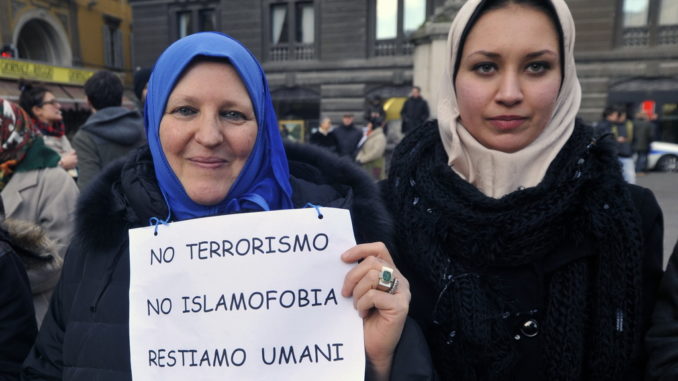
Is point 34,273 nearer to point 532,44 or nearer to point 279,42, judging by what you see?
point 532,44

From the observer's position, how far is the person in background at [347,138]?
9078 mm

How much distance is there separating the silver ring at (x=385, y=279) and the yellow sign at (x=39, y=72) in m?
18.1

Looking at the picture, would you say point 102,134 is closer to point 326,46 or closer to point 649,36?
point 326,46

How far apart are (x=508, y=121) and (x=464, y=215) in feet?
1.03

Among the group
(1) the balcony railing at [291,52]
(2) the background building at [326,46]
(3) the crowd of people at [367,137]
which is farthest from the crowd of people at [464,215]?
(1) the balcony railing at [291,52]

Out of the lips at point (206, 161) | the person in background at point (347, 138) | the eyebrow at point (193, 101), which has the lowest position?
the person in background at point (347, 138)

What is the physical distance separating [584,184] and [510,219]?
27 centimetres

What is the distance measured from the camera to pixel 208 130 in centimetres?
132

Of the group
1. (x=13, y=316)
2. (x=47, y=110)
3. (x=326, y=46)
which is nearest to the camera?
(x=13, y=316)

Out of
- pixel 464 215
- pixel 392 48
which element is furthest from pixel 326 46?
pixel 464 215

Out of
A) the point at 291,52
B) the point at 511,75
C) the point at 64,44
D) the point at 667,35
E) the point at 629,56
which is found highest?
the point at 64,44

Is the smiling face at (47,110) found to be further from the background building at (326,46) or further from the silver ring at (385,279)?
the background building at (326,46)

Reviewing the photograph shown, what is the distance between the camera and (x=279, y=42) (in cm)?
1955

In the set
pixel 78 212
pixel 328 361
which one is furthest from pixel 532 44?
pixel 78 212
